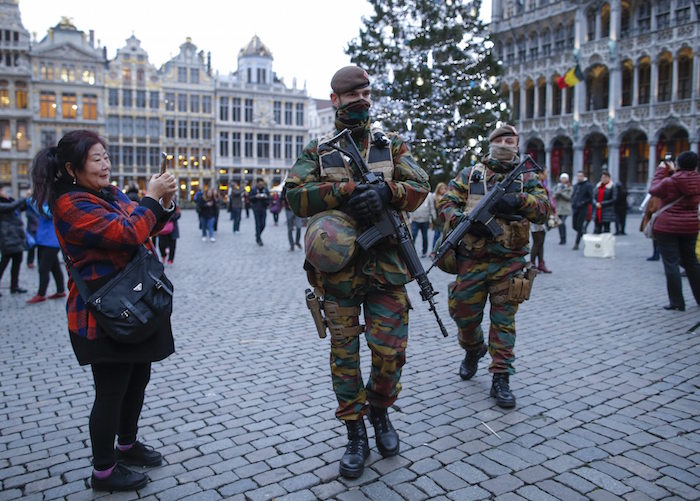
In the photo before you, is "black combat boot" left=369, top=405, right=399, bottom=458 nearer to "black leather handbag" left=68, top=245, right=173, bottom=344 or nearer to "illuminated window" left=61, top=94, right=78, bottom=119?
"black leather handbag" left=68, top=245, right=173, bottom=344

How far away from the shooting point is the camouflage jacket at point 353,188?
3.17 metres

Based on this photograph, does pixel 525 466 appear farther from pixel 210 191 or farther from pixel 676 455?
pixel 210 191

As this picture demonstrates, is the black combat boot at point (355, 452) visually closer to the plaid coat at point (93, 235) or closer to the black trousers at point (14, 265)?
the plaid coat at point (93, 235)

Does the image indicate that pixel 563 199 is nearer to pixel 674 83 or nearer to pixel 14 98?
pixel 674 83

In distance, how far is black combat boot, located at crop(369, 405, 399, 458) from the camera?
11.1ft

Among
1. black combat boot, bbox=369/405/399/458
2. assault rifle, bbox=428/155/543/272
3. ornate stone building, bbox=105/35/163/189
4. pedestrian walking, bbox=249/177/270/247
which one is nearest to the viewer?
black combat boot, bbox=369/405/399/458

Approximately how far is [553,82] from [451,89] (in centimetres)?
2637

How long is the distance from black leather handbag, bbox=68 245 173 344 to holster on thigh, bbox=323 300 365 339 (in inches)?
33.8

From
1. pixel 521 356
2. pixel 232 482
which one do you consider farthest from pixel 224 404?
pixel 521 356

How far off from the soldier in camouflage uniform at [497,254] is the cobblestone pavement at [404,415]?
0.38 meters

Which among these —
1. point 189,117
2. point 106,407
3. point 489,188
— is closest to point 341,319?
point 106,407

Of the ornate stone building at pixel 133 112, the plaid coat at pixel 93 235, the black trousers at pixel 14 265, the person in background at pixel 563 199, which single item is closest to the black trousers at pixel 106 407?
the plaid coat at pixel 93 235

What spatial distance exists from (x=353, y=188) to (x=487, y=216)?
1455 mm

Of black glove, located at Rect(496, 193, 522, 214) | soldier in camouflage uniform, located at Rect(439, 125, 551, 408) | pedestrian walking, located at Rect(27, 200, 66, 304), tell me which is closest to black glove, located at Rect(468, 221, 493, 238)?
soldier in camouflage uniform, located at Rect(439, 125, 551, 408)
